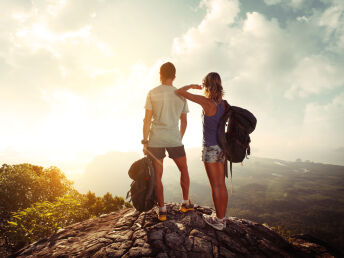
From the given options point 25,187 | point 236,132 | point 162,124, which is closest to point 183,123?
point 162,124

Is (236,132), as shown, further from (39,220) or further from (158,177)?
(39,220)

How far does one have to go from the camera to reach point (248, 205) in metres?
147

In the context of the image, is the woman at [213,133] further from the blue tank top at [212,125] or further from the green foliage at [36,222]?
the green foliage at [36,222]

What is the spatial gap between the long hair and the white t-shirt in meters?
0.68

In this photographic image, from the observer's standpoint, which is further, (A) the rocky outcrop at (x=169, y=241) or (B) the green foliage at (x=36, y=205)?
(B) the green foliage at (x=36, y=205)

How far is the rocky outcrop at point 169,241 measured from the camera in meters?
3.06

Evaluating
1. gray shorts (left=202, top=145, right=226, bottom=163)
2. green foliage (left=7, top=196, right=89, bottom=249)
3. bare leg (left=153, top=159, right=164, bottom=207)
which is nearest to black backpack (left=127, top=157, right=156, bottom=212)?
bare leg (left=153, top=159, right=164, bottom=207)

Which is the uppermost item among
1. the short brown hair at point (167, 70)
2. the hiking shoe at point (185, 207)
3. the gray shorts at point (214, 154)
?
the short brown hair at point (167, 70)

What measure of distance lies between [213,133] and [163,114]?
1.19 m

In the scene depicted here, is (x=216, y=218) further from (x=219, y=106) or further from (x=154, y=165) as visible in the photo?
(x=219, y=106)

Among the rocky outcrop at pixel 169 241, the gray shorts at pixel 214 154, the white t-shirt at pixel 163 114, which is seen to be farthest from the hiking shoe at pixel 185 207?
the white t-shirt at pixel 163 114

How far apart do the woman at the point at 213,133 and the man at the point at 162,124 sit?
0.36 m

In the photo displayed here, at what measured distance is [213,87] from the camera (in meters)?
3.46

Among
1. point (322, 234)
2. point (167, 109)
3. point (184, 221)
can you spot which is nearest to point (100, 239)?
point (184, 221)
